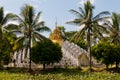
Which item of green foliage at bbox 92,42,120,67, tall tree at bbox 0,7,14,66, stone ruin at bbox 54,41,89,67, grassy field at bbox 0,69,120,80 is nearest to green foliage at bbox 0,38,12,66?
tall tree at bbox 0,7,14,66

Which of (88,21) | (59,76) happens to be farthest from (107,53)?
(59,76)

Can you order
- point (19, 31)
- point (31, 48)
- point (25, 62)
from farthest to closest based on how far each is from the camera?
point (25, 62)
point (31, 48)
point (19, 31)

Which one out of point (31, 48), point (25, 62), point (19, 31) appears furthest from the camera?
point (25, 62)

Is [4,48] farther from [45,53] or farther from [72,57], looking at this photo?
[72,57]

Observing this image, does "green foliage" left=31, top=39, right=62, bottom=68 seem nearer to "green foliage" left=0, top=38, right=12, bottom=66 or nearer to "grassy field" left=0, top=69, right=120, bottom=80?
"green foliage" left=0, top=38, right=12, bottom=66

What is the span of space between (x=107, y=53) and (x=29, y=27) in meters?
11.9

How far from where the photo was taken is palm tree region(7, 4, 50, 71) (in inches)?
1784

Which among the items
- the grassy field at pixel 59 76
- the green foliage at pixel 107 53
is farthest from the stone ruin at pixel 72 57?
the grassy field at pixel 59 76

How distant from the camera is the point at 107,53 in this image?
46906 mm

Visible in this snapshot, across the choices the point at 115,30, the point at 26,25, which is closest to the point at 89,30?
the point at 115,30

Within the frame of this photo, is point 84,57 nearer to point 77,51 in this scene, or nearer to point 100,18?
point 77,51

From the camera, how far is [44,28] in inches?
1809

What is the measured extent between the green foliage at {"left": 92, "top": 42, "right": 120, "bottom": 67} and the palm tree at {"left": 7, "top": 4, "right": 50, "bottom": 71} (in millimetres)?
8180

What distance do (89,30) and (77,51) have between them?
11.8 meters
